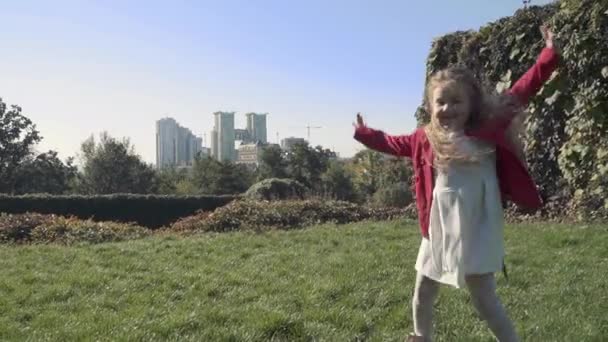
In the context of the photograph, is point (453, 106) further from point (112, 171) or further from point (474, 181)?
point (112, 171)

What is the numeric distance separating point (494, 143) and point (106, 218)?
19.0 metres

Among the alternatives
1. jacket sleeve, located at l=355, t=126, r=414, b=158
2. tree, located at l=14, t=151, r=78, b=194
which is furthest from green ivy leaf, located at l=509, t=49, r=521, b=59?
tree, located at l=14, t=151, r=78, b=194

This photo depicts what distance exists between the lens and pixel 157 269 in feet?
22.0

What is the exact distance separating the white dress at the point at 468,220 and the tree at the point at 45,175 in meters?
39.7

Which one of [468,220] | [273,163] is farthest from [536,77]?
[273,163]

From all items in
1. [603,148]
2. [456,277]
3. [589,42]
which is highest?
[589,42]

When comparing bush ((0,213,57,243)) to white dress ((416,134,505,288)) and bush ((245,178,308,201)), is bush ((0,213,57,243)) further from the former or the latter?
white dress ((416,134,505,288))

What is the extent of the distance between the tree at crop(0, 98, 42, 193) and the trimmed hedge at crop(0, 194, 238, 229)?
21.5 meters

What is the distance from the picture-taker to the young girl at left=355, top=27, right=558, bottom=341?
3.09 metres

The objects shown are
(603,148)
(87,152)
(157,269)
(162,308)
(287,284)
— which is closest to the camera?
(603,148)

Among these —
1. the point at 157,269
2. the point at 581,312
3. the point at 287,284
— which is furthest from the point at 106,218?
the point at 581,312

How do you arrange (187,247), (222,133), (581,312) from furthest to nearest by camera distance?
(222,133)
(187,247)
(581,312)

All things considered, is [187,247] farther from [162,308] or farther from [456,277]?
[456,277]

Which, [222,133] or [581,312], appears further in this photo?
[222,133]
